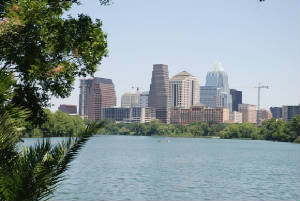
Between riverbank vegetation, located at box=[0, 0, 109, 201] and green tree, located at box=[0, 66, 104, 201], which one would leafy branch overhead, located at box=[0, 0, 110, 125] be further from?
green tree, located at box=[0, 66, 104, 201]

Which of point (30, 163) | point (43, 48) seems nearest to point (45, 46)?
point (43, 48)

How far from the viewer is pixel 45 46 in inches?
606

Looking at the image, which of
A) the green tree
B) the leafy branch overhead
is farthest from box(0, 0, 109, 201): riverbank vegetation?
the green tree

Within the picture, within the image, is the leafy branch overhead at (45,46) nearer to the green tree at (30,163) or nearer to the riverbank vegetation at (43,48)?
the riverbank vegetation at (43,48)

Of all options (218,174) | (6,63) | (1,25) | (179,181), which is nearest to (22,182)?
(1,25)

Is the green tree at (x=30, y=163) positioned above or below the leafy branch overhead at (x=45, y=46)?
below

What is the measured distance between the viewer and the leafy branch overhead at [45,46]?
14312 mm

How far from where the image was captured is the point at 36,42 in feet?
50.7

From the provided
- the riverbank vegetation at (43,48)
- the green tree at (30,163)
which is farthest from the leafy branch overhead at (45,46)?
the green tree at (30,163)

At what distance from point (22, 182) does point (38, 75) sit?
8908mm

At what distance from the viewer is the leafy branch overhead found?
14.3 meters

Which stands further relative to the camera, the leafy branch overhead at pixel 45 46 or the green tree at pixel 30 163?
the leafy branch overhead at pixel 45 46

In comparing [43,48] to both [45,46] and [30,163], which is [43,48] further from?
[30,163]

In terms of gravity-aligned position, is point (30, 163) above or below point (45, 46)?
below
